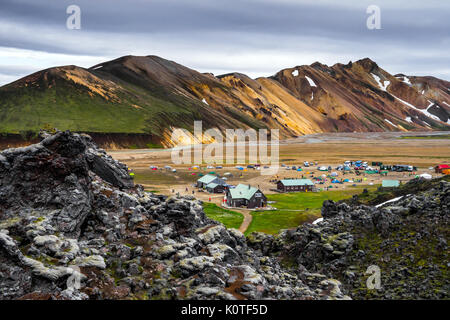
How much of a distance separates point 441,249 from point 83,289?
2617 centimetres

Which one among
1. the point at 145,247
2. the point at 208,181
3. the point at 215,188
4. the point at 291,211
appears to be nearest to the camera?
the point at 145,247

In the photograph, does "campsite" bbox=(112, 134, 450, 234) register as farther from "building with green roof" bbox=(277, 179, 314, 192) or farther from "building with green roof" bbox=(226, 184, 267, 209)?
"building with green roof" bbox=(226, 184, 267, 209)

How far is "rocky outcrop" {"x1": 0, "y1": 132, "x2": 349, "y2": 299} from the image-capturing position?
56.9ft

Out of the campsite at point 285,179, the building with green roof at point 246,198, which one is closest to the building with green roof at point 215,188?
the campsite at point 285,179

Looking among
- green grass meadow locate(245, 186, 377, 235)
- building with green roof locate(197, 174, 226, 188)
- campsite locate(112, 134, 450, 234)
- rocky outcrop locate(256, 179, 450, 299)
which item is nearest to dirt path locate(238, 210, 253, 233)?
campsite locate(112, 134, 450, 234)

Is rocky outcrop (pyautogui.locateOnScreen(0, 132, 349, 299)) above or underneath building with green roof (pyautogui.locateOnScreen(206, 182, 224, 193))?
above

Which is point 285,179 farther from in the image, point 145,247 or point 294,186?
point 145,247

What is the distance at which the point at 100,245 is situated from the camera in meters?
21.4

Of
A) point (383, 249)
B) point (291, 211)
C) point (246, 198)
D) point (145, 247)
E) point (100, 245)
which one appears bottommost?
point (291, 211)

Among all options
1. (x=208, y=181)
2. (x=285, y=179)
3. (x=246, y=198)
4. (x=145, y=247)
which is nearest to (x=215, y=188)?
(x=208, y=181)

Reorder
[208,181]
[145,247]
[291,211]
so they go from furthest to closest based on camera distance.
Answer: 1. [208,181]
2. [291,211]
3. [145,247]

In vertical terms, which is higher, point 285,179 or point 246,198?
point 285,179
